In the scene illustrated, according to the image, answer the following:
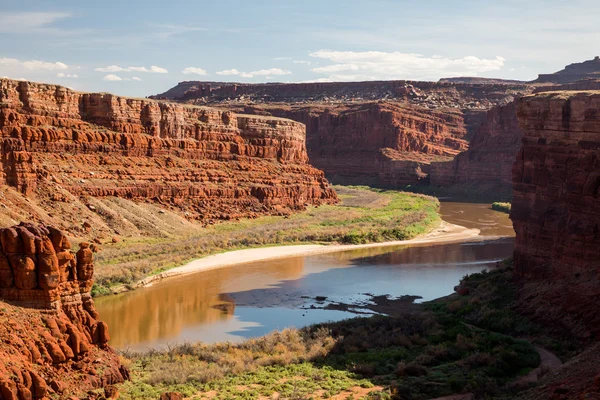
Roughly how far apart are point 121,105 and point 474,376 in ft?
127

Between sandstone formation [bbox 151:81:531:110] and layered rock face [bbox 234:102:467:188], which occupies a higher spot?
sandstone formation [bbox 151:81:531:110]

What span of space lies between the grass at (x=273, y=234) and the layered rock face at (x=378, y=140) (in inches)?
1044

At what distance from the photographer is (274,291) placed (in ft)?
116

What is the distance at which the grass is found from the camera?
3756 cm

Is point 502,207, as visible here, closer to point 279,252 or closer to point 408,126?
point 279,252

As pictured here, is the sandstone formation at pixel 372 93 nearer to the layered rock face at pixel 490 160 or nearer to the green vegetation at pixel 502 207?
the layered rock face at pixel 490 160

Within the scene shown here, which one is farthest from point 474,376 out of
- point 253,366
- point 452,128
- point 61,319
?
point 452,128

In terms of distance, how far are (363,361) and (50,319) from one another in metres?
8.93

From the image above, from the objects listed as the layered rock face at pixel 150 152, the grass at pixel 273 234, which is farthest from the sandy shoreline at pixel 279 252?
the layered rock face at pixel 150 152

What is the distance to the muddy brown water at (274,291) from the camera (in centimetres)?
2806

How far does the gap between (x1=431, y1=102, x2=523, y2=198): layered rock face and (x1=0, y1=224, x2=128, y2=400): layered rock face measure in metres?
78.7

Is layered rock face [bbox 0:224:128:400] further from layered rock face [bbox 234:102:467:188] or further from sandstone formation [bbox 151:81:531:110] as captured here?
sandstone formation [bbox 151:81:531:110]

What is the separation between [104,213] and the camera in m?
45.3

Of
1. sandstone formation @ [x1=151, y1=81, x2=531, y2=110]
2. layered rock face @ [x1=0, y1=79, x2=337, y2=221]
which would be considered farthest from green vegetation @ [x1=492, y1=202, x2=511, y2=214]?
sandstone formation @ [x1=151, y1=81, x2=531, y2=110]
